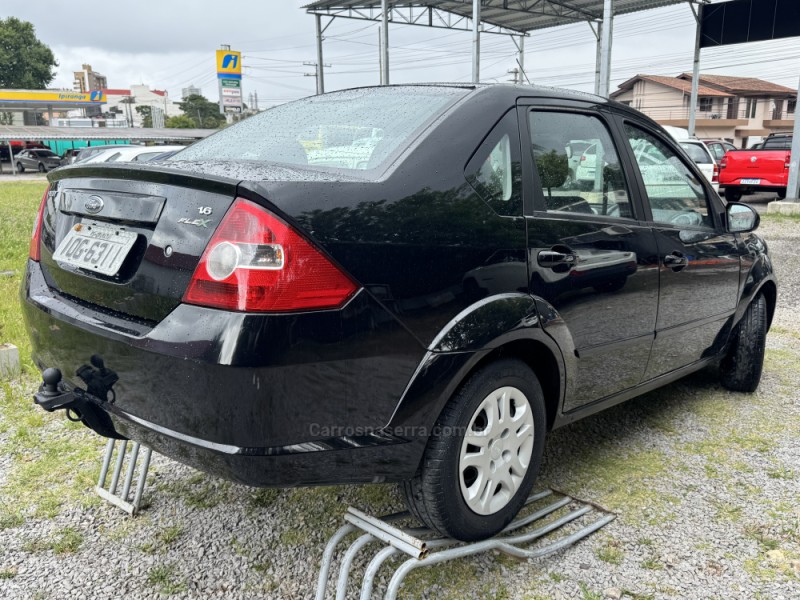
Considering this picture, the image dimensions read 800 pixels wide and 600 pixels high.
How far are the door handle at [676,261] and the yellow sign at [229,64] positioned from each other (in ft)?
144

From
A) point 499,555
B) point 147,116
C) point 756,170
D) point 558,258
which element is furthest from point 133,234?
point 147,116

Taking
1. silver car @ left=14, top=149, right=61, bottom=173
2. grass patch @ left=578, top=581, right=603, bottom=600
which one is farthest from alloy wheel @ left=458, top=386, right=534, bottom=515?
silver car @ left=14, top=149, right=61, bottom=173

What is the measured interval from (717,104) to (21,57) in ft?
211

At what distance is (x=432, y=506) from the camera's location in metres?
2.15

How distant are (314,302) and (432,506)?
811 mm

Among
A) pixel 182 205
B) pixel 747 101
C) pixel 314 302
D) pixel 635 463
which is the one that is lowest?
pixel 635 463

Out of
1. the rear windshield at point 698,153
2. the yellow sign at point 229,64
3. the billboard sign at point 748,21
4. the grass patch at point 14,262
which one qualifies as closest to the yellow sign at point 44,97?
the yellow sign at point 229,64

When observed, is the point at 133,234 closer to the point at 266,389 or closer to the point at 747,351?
the point at 266,389

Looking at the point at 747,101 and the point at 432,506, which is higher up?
the point at 747,101

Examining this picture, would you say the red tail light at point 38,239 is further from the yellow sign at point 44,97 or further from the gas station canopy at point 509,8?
the yellow sign at point 44,97

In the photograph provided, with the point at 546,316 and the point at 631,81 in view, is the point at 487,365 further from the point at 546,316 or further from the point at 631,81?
the point at 631,81

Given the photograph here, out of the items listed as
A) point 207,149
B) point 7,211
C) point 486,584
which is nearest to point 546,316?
point 486,584

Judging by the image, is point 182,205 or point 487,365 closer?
point 182,205

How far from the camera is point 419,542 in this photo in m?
2.07
